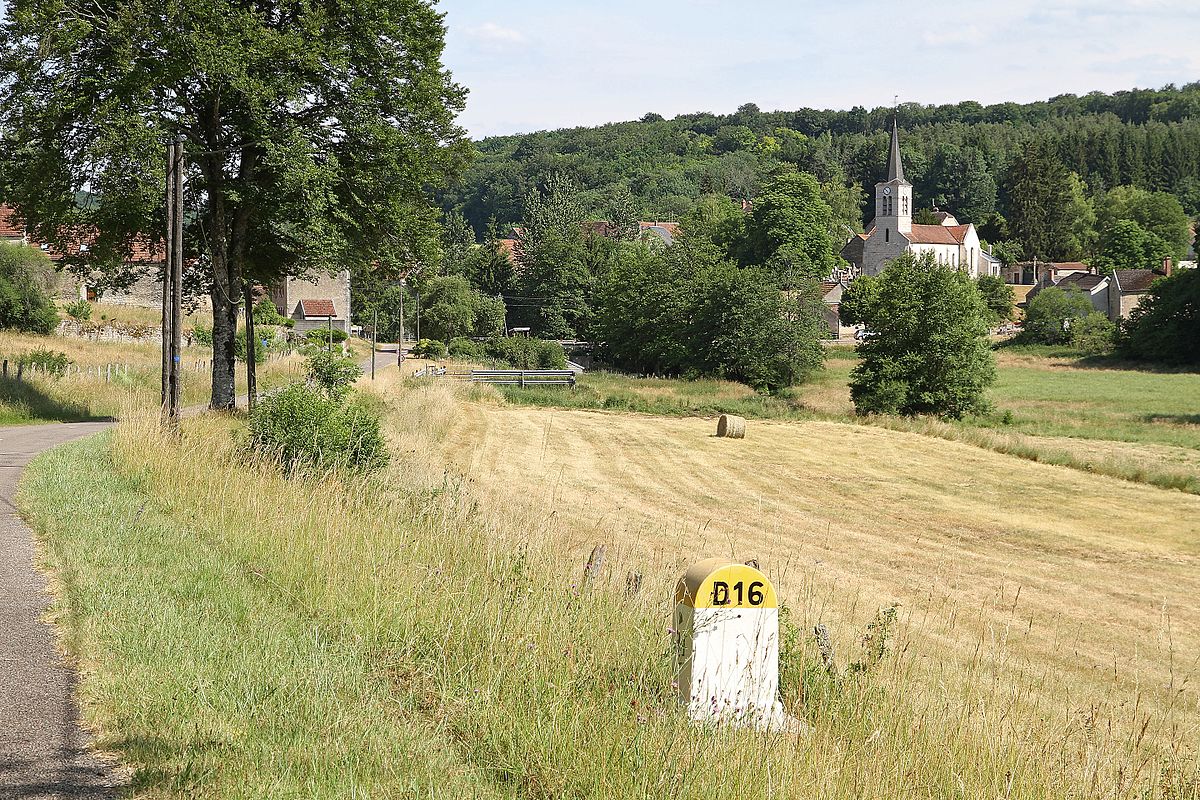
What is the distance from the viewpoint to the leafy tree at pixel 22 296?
1914 inches

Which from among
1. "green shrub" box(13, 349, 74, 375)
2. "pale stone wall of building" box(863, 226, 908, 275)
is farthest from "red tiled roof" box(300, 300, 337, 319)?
"pale stone wall of building" box(863, 226, 908, 275)

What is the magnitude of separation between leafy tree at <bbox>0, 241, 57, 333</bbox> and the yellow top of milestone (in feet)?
163

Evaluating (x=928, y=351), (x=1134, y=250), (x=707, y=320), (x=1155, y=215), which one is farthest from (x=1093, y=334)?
(x=1155, y=215)

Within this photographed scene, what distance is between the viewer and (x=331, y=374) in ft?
69.4

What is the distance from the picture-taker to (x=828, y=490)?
30922 mm

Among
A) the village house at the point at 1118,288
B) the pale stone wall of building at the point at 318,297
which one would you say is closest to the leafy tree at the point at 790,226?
the village house at the point at 1118,288

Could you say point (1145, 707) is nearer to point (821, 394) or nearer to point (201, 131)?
point (201, 131)

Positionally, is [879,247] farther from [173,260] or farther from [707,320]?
[173,260]

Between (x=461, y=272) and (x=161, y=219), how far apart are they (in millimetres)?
99140

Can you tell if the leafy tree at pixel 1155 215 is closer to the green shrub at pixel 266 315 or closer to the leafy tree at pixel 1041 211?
the leafy tree at pixel 1041 211

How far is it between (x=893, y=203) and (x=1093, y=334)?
→ 54.7 meters

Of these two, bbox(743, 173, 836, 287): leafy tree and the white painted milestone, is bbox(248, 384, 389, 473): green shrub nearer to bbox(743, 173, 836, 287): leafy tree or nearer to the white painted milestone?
the white painted milestone

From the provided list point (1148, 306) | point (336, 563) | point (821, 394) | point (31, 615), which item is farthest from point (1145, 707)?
point (1148, 306)

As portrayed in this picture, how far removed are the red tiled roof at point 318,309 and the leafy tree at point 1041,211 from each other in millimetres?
111248
